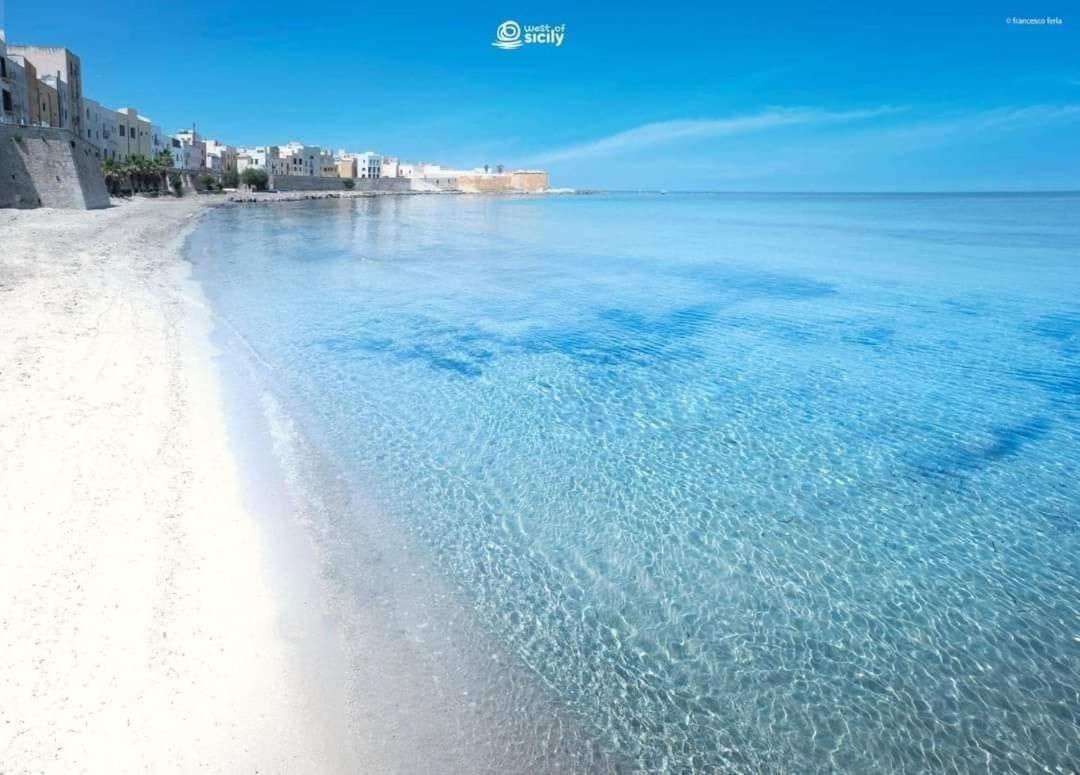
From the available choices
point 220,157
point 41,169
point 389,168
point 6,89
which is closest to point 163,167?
point 6,89

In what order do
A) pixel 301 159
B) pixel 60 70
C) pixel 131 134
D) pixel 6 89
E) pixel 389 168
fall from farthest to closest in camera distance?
pixel 389 168 → pixel 301 159 → pixel 131 134 → pixel 60 70 → pixel 6 89

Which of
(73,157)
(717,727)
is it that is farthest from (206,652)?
(73,157)

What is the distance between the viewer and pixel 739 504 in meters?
7.02

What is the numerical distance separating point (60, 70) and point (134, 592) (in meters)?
60.9

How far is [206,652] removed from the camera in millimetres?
4301

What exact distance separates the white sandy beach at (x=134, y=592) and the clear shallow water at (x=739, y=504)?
51.7 inches

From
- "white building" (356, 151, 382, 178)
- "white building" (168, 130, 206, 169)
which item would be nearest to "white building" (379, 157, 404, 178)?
"white building" (356, 151, 382, 178)

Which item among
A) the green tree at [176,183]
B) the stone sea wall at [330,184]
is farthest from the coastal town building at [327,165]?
the green tree at [176,183]

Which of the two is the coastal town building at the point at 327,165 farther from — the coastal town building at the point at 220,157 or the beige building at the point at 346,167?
the coastal town building at the point at 220,157

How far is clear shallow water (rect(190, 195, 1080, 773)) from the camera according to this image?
434 centimetres

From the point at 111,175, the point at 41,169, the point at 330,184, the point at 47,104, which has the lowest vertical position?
the point at 41,169

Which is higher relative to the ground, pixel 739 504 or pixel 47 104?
pixel 47 104

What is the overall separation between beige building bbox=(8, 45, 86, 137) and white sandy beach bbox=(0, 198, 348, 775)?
50096 millimetres

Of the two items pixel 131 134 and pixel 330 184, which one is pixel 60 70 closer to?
pixel 131 134
